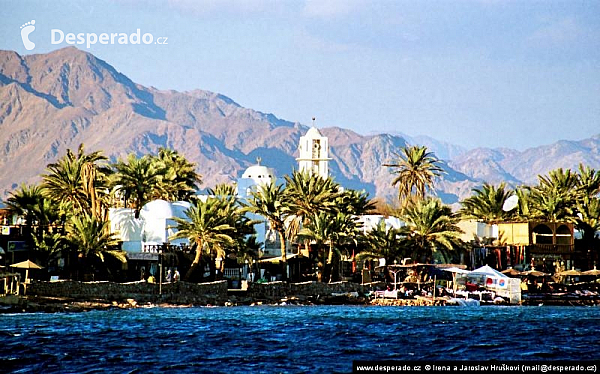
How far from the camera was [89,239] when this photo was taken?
62344mm

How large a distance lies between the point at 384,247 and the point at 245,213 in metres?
10.6

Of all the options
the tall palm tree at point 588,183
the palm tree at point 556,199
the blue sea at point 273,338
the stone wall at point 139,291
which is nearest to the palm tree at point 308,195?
the stone wall at point 139,291

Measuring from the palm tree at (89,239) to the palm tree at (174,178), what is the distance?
10.4m

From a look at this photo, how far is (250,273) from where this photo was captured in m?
73.9

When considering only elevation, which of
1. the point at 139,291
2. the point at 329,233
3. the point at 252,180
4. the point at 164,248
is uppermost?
the point at 252,180

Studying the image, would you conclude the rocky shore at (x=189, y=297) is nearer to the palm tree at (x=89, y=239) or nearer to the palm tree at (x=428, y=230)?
the palm tree at (x=89, y=239)

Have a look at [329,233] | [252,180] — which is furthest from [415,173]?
[329,233]

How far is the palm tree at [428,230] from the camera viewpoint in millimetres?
73812

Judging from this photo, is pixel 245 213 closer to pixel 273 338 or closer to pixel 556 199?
pixel 556 199

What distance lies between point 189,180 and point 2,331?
42.1 m

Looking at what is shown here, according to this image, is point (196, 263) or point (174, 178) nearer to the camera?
point (196, 263)

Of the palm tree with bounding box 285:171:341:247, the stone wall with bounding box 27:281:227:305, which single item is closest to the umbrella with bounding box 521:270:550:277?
the palm tree with bounding box 285:171:341:247

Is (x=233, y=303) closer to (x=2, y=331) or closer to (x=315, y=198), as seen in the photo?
(x=315, y=198)

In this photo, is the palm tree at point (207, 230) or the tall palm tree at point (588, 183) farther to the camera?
the tall palm tree at point (588, 183)
